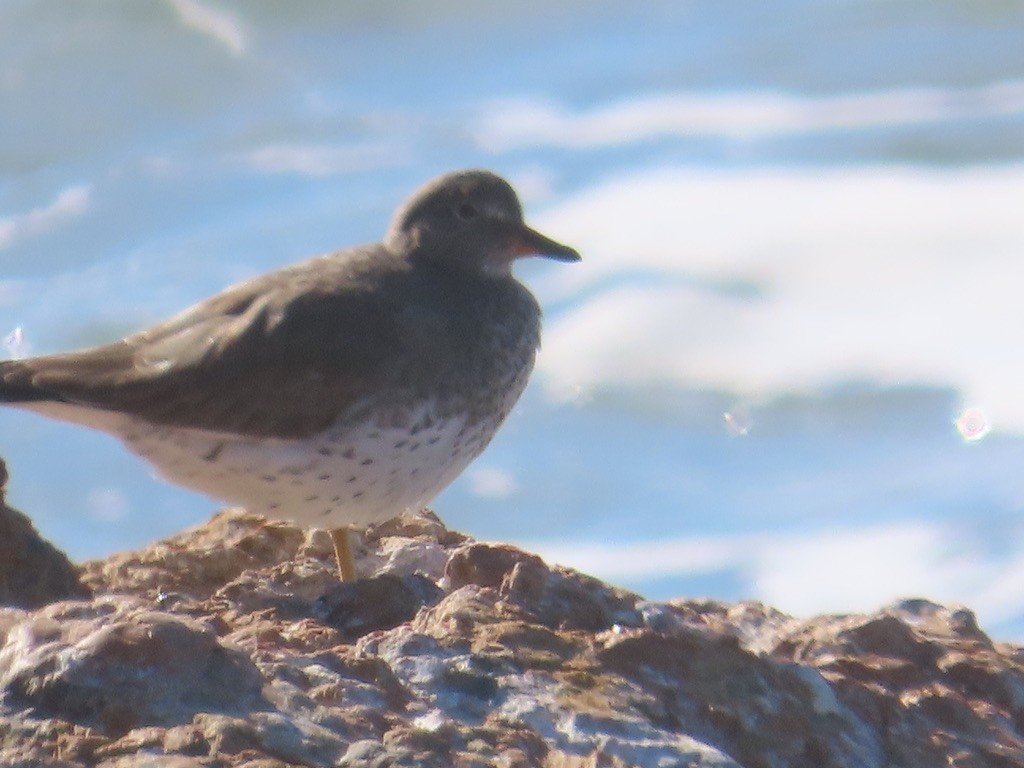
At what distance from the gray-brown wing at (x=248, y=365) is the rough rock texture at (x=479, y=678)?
2.84 ft

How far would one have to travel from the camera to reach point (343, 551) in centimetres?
536

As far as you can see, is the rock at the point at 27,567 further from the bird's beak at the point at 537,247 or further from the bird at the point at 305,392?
the bird's beak at the point at 537,247

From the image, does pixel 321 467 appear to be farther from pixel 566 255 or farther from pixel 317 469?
pixel 566 255

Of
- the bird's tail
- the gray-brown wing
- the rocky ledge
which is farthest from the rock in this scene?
the bird's tail

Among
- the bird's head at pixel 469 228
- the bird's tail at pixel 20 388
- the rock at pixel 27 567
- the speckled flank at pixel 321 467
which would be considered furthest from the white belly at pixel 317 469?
the bird's head at pixel 469 228

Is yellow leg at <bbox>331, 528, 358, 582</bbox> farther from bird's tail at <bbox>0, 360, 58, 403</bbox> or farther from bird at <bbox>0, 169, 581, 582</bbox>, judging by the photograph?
bird's tail at <bbox>0, 360, 58, 403</bbox>

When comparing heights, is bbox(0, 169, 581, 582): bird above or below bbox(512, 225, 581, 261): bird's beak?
below

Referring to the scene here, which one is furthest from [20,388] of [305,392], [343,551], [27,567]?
[27,567]

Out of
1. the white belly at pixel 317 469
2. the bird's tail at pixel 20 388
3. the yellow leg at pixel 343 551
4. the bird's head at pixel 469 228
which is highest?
the bird's head at pixel 469 228

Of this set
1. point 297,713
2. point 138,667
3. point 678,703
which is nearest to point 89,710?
point 138,667

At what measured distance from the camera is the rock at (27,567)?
14.2 feet

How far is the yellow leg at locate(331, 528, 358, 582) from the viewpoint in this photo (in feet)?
16.9

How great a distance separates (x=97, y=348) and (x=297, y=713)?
320 cm

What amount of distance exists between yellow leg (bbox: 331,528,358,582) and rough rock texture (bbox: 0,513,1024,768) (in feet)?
0.84
